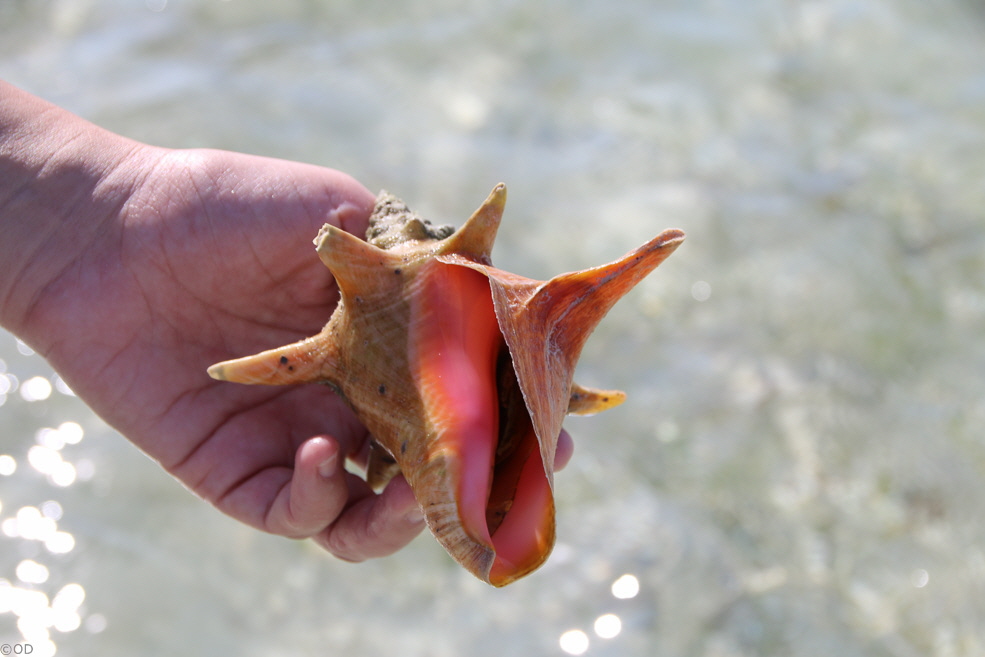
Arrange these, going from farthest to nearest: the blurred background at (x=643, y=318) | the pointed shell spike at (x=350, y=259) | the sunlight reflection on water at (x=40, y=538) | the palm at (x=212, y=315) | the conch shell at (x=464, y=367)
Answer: the blurred background at (x=643, y=318)
the sunlight reflection on water at (x=40, y=538)
the palm at (x=212, y=315)
the pointed shell spike at (x=350, y=259)
the conch shell at (x=464, y=367)

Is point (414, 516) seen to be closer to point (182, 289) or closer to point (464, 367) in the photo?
point (464, 367)

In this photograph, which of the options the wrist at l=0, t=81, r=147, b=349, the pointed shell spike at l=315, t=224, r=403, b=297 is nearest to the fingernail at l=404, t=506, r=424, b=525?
the pointed shell spike at l=315, t=224, r=403, b=297

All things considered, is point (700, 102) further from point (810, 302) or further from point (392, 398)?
point (392, 398)

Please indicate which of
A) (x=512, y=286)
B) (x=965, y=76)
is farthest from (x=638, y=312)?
(x=965, y=76)

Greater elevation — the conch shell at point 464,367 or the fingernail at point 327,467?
the conch shell at point 464,367

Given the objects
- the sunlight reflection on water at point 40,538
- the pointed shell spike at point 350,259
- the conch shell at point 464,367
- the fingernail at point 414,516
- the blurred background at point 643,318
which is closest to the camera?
the conch shell at point 464,367

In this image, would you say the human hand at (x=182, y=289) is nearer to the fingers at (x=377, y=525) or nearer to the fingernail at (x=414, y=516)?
the fingers at (x=377, y=525)

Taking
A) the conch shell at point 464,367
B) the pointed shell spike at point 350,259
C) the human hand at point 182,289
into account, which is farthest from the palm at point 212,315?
the pointed shell spike at point 350,259
